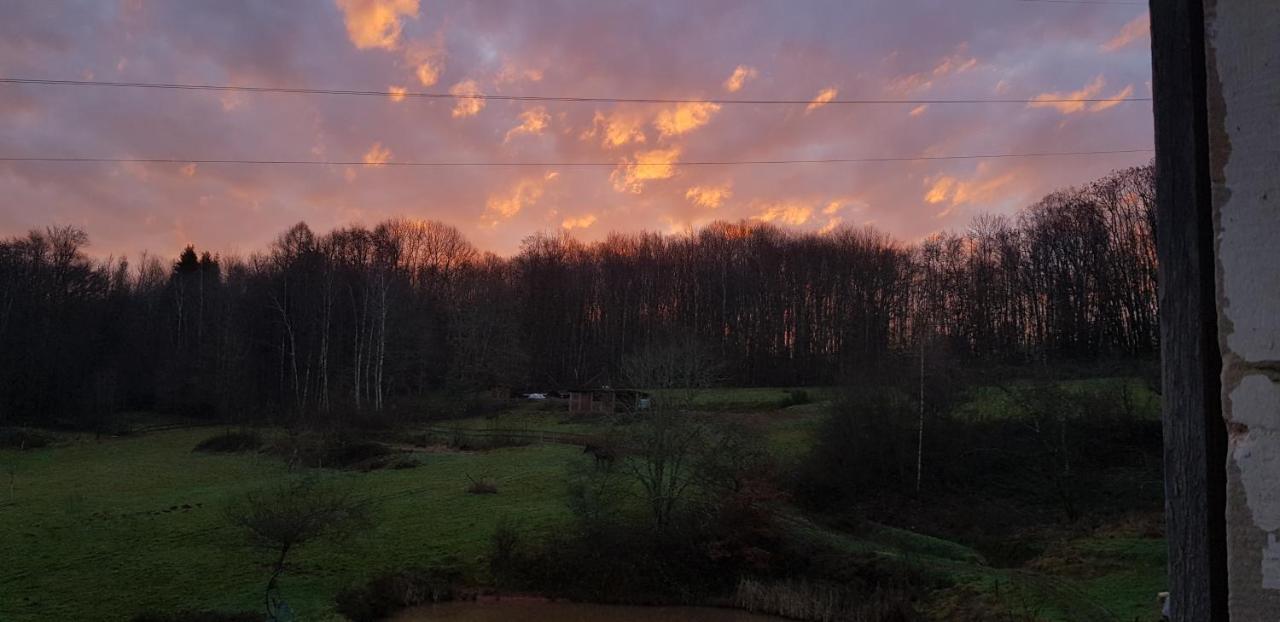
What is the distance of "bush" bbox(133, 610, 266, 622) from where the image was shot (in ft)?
55.3

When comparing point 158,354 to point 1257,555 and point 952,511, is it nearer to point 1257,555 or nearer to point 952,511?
point 952,511

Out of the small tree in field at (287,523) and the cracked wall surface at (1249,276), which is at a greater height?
the cracked wall surface at (1249,276)

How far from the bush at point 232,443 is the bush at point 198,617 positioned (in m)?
25.6

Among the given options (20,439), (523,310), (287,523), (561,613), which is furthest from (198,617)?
(523,310)

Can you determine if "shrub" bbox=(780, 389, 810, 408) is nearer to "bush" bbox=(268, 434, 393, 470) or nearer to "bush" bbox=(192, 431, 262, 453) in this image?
"bush" bbox=(268, 434, 393, 470)

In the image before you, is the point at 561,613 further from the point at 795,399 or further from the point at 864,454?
the point at 795,399

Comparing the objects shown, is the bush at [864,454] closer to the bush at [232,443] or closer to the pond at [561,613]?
the pond at [561,613]

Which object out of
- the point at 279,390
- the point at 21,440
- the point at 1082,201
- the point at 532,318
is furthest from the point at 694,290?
the point at 21,440

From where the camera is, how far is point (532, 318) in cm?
7375

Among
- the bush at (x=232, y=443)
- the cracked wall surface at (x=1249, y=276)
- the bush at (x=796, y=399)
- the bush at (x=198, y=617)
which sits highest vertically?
the cracked wall surface at (x=1249, y=276)

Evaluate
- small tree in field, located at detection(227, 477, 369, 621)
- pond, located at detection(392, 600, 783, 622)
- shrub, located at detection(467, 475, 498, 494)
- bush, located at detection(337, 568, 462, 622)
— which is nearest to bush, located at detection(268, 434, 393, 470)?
shrub, located at detection(467, 475, 498, 494)

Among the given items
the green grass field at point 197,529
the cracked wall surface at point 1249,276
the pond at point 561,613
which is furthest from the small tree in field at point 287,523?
the cracked wall surface at point 1249,276

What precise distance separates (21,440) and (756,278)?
56.3 metres

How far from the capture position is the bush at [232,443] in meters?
41.0
